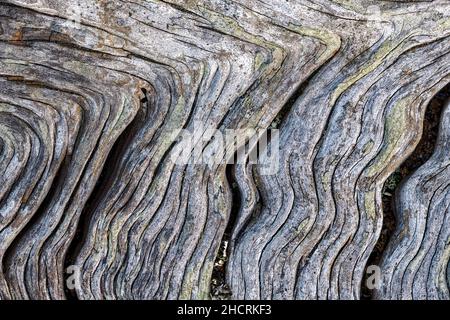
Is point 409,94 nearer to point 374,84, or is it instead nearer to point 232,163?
point 374,84

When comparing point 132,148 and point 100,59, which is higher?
point 100,59

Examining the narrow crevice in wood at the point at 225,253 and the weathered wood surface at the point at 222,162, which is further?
the narrow crevice in wood at the point at 225,253
